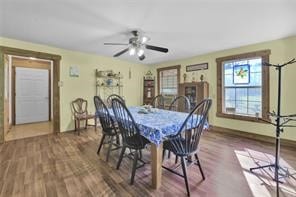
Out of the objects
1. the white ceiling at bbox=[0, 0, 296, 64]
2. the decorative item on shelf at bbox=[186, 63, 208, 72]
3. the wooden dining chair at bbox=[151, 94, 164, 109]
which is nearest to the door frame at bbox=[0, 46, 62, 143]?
the white ceiling at bbox=[0, 0, 296, 64]

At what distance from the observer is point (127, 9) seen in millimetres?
2332

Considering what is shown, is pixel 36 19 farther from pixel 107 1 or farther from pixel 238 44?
pixel 238 44

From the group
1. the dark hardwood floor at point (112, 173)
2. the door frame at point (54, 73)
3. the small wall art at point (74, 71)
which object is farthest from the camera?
the small wall art at point (74, 71)

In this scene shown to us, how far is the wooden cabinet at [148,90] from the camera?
644 centimetres

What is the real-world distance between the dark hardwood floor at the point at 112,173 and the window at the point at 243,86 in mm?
936

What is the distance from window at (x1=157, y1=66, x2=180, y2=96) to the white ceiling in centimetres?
203

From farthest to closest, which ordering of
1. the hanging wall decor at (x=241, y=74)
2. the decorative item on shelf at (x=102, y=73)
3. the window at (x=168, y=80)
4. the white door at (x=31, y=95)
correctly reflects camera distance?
1. the window at (x=168, y=80)
2. the white door at (x=31, y=95)
3. the decorative item on shelf at (x=102, y=73)
4. the hanging wall decor at (x=241, y=74)

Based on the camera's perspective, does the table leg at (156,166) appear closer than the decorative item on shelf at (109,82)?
Yes

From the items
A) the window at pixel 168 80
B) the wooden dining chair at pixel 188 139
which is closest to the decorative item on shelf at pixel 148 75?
the window at pixel 168 80

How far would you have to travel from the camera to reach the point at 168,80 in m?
6.26

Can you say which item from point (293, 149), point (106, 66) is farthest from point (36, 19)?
point (293, 149)

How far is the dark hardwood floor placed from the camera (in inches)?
75.4

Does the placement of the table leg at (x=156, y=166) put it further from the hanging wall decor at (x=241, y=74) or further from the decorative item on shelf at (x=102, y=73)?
the decorative item on shelf at (x=102, y=73)

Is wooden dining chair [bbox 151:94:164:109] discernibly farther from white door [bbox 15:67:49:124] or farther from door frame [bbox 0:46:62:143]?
white door [bbox 15:67:49:124]
